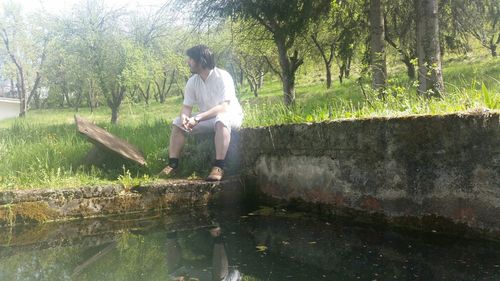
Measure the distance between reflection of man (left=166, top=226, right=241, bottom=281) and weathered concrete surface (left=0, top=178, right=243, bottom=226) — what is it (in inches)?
49.1

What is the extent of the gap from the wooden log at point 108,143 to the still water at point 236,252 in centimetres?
116

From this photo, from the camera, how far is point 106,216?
4.60 metres

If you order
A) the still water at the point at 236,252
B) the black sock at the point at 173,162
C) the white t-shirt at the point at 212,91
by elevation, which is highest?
the white t-shirt at the point at 212,91

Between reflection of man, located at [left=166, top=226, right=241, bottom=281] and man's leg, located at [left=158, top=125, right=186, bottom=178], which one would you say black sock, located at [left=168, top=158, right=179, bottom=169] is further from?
reflection of man, located at [left=166, top=226, right=241, bottom=281]

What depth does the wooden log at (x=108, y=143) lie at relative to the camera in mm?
5156

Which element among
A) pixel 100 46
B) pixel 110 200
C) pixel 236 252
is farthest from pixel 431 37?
pixel 100 46

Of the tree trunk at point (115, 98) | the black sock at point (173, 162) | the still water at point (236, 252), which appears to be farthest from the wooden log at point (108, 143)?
the tree trunk at point (115, 98)

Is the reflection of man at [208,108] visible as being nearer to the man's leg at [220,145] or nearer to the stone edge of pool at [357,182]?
the man's leg at [220,145]

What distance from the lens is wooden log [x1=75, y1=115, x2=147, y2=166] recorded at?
5156 millimetres

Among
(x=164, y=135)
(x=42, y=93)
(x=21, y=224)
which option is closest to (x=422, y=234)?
(x=21, y=224)

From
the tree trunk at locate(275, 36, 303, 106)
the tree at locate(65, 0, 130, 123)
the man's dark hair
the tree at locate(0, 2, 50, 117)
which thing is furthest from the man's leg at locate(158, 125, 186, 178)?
the tree at locate(0, 2, 50, 117)

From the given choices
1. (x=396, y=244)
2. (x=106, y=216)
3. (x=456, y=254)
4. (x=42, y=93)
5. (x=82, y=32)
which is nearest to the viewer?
(x=456, y=254)

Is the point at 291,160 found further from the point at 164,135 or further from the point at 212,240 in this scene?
the point at 164,135

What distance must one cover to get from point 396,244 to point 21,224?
3437 mm
